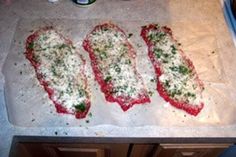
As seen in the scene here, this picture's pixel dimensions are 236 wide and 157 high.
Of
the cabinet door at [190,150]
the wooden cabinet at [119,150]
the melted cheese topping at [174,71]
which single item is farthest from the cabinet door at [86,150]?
the melted cheese topping at [174,71]

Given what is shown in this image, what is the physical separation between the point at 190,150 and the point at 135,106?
236 millimetres

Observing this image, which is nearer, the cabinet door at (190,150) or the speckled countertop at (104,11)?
the cabinet door at (190,150)

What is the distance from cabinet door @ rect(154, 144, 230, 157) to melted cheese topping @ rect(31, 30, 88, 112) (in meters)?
0.30

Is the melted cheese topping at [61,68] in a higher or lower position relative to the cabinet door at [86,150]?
higher

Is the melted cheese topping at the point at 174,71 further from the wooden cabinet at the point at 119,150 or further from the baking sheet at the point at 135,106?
the wooden cabinet at the point at 119,150

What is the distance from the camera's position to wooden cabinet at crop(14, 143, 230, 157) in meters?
0.83

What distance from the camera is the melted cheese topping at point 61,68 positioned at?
835 mm

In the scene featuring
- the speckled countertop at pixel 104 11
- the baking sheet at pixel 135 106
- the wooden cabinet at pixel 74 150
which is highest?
the speckled countertop at pixel 104 11

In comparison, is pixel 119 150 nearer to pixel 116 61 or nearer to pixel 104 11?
pixel 116 61

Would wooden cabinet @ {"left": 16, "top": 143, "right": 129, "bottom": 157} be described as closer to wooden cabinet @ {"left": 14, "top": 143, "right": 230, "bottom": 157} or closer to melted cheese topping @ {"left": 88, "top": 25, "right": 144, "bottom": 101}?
wooden cabinet @ {"left": 14, "top": 143, "right": 230, "bottom": 157}

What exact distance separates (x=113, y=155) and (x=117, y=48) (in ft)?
1.26

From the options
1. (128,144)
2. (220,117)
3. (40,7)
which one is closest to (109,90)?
(128,144)

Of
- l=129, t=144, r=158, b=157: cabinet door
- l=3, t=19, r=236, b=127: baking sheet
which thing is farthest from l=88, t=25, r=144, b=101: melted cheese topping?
l=129, t=144, r=158, b=157: cabinet door

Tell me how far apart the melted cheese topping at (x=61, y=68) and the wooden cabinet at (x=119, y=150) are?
14 cm
